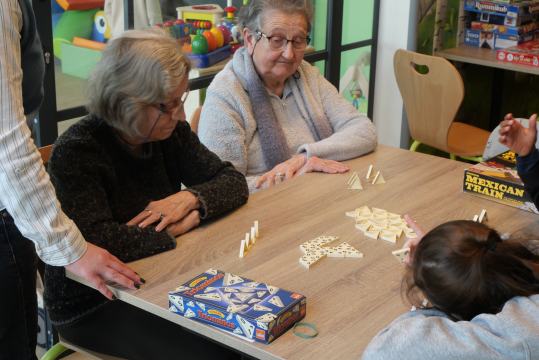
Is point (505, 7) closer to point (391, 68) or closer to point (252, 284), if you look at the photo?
point (391, 68)

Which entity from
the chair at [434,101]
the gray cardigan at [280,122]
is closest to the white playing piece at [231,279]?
the gray cardigan at [280,122]

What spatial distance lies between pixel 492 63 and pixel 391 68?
78 cm

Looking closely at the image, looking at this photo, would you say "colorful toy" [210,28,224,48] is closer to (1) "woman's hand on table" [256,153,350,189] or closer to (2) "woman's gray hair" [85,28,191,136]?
(1) "woman's hand on table" [256,153,350,189]

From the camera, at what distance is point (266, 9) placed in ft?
7.14

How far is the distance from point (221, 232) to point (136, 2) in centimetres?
156

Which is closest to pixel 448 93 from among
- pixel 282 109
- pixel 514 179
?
pixel 282 109

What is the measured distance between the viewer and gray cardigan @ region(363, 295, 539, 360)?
890 mm

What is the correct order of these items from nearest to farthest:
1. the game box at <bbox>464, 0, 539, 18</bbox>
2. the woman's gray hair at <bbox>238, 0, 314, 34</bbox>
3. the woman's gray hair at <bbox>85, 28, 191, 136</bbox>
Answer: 1. the woman's gray hair at <bbox>85, 28, 191, 136</bbox>
2. the woman's gray hair at <bbox>238, 0, 314, 34</bbox>
3. the game box at <bbox>464, 0, 539, 18</bbox>

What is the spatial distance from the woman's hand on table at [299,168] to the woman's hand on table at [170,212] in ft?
1.75

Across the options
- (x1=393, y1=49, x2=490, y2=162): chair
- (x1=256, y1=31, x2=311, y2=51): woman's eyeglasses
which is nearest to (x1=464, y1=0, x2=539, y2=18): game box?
(x1=393, y1=49, x2=490, y2=162): chair

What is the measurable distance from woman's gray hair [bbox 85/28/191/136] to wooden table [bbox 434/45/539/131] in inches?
107

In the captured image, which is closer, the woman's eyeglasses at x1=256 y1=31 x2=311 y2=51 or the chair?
the woman's eyeglasses at x1=256 y1=31 x2=311 y2=51

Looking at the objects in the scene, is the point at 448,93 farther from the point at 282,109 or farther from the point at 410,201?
the point at 410,201

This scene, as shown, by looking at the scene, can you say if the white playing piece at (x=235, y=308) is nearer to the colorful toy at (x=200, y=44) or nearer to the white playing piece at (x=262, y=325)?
the white playing piece at (x=262, y=325)
